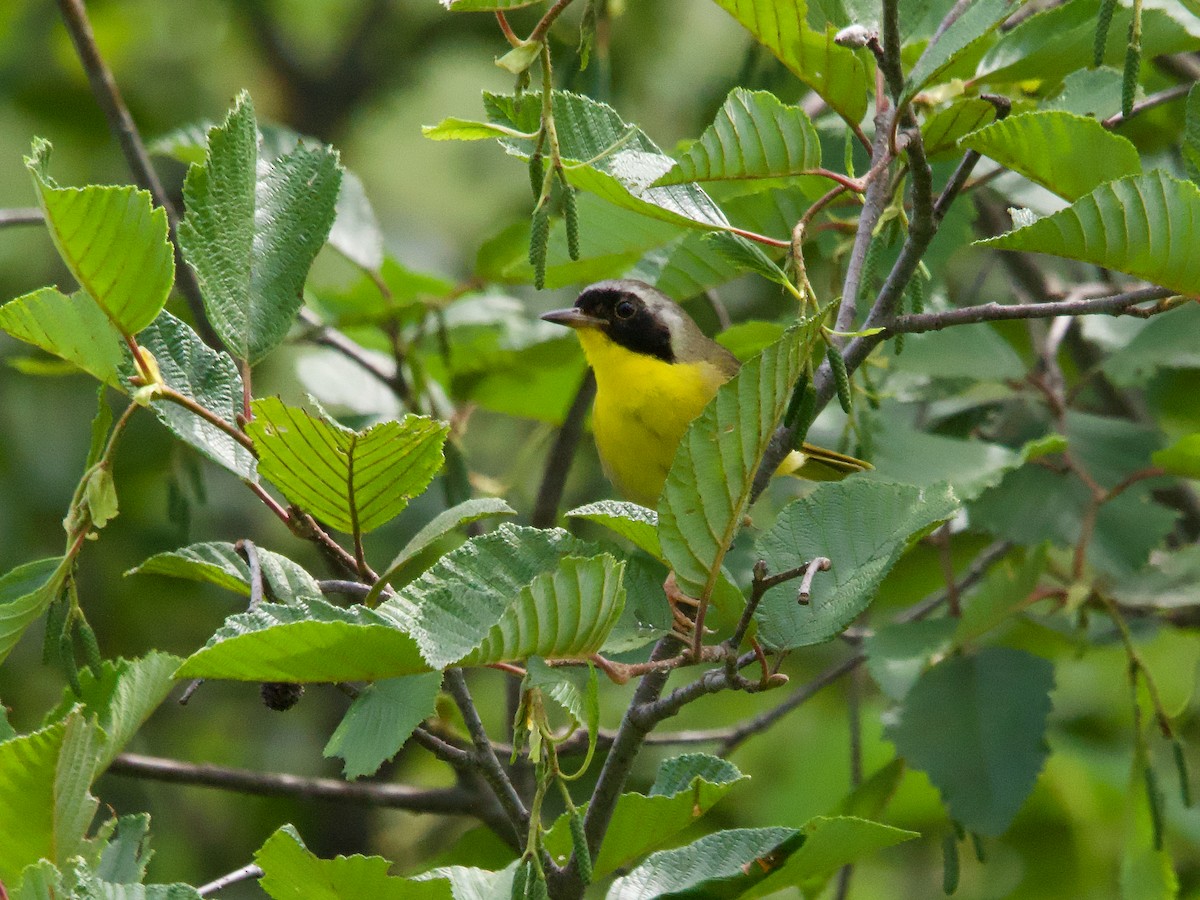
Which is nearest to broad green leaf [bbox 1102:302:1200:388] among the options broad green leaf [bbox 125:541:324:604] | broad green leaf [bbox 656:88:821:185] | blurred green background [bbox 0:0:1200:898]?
blurred green background [bbox 0:0:1200:898]

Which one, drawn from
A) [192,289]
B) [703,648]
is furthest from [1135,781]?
[192,289]

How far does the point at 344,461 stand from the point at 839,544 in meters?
0.57

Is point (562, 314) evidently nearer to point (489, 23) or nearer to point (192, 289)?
point (192, 289)

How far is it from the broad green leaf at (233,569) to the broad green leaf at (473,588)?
23cm

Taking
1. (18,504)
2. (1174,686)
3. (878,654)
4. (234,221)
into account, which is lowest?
(1174,686)

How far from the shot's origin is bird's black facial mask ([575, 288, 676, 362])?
153 inches

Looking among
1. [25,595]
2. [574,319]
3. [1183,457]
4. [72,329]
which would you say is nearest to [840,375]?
[72,329]

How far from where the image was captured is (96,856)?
177cm

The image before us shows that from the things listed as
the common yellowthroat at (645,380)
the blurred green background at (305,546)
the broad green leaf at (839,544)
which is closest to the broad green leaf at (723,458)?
the broad green leaf at (839,544)

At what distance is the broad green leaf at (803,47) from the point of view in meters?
1.85

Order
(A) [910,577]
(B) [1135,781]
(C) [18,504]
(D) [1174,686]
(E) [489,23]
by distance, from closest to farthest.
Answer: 1. (B) [1135,781]
2. (A) [910,577]
3. (D) [1174,686]
4. (C) [18,504]
5. (E) [489,23]

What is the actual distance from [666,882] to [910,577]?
8.34 feet

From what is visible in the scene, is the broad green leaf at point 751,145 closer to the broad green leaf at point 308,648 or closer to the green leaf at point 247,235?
the green leaf at point 247,235

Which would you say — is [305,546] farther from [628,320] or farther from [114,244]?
[114,244]
